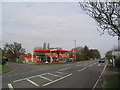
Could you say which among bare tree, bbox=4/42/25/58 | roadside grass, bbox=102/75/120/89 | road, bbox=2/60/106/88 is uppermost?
bare tree, bbox=4/42/25/58

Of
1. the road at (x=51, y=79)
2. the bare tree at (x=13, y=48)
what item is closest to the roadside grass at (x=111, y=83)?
the road at (x=51, y=79)

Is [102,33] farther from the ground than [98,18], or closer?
closer

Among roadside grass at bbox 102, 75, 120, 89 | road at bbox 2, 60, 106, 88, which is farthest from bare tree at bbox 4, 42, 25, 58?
roadside grass at bbox 102, 75, 120, 89

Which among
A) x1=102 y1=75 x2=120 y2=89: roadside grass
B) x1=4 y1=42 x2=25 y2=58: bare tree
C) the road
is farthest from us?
x1=4 y1=42 x2=25 y2=58: bare tree

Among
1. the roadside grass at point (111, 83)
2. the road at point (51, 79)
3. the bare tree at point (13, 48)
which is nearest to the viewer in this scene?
the roadside grass at point (111, 83)

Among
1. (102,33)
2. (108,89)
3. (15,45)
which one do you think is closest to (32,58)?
(15,45)

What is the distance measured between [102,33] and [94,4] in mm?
2474

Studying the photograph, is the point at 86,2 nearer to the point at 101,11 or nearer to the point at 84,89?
the point at 101,11

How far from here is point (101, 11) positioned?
13.4 metres

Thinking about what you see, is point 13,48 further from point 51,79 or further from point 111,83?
point 111,83

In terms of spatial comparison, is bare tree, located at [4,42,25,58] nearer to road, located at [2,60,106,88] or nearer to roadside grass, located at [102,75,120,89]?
road, located at [2,60,106,88]

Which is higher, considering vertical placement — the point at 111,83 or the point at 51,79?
the point at 111,83

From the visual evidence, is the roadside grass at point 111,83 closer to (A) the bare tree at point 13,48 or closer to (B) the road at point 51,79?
(B) the road at point 51,79

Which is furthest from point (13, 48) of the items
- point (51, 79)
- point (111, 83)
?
point (111, 83)
